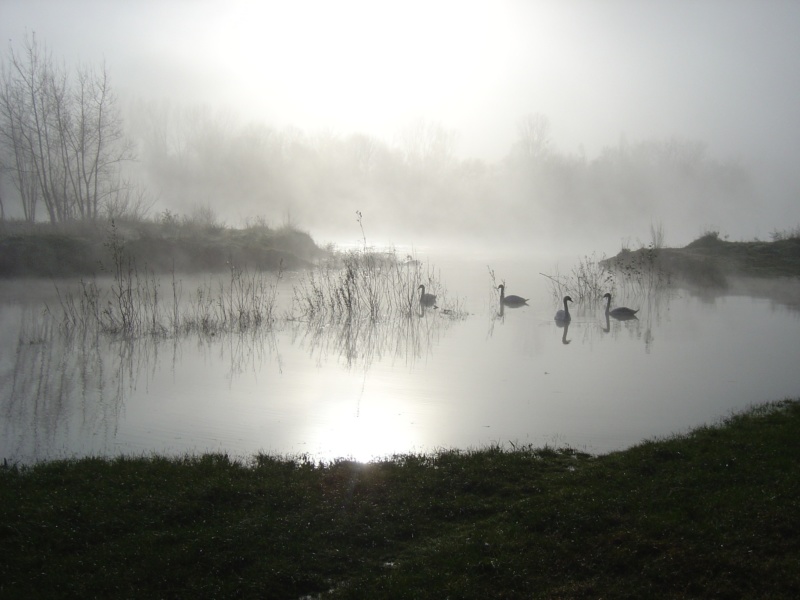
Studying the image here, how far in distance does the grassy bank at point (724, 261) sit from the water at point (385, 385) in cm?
977

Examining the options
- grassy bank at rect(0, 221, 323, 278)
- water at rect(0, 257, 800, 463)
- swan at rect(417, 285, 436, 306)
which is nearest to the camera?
water at rect(0, 257, 800, 463)

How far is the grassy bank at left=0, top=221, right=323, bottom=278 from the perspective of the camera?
24453 mm

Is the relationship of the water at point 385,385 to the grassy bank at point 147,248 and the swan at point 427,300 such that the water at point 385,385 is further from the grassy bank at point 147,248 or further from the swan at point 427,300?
the grassy bank at point 147,248

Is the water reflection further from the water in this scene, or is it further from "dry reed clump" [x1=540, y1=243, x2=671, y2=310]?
"dry reed clump" [x1=540, y1=243, x2=671, y2=310]

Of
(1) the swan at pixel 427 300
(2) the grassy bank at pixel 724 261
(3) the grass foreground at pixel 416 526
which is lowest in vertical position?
(3) the grass foreground at pixel 416 526

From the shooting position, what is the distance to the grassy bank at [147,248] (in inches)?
963

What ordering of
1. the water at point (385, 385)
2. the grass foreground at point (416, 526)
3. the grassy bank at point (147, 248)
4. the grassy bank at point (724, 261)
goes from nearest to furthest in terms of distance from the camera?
the grass foreground at point (416, 526), the water at point (385, 385), the grassy bank at point (147, 248), the grassy bank at point (724, 261)

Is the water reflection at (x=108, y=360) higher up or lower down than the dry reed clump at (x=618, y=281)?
lower down

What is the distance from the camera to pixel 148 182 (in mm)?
53031

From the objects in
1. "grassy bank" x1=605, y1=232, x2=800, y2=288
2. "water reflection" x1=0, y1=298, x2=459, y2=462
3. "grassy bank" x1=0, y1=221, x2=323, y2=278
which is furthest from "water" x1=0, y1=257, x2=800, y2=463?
"grassy bank" x1=605, y1=232, x2=800, y2=288

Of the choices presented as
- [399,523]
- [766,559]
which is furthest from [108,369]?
[766,559]

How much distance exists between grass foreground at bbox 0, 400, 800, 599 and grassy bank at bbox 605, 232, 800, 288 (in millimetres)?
22956


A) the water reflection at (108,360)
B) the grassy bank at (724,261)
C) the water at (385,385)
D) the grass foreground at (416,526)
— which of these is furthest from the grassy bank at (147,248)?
the grassy bank at (724,261)

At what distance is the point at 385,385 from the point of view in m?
11.1
